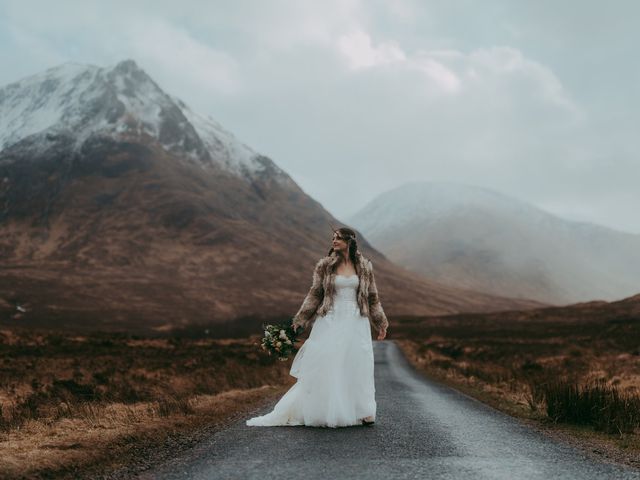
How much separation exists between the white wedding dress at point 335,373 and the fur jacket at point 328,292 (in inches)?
3.6

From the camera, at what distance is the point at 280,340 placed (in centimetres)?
955

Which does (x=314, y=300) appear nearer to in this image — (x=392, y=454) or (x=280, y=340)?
(x=280, y=340)

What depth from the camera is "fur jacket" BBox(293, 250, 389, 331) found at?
9078 millimetres

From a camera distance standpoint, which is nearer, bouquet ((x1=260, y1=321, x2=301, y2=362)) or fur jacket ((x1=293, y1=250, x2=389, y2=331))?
fur jacket ((x1=293, y1=250, x2=389, y2=331))

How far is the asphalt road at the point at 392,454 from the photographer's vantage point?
576cm

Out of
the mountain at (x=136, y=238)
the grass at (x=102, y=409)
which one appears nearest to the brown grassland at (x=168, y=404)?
the grass at (x=102, y=409)

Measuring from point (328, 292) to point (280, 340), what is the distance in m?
1.19

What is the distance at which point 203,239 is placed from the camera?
15625 centimetres

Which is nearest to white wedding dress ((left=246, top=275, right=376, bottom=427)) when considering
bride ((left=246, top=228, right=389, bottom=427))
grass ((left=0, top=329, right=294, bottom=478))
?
bride ((left=246, top=228, right=389, bottom=427))

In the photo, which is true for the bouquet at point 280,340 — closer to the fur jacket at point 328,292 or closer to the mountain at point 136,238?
the fur jacket at point 328,292

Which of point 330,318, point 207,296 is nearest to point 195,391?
point 330,318

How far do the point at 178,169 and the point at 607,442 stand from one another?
183 m

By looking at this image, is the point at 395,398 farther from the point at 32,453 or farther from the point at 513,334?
the point at 513,334

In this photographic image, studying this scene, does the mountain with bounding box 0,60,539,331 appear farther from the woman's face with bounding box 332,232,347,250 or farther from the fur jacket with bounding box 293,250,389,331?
the woman's face with bounding box 332,232,347,250
